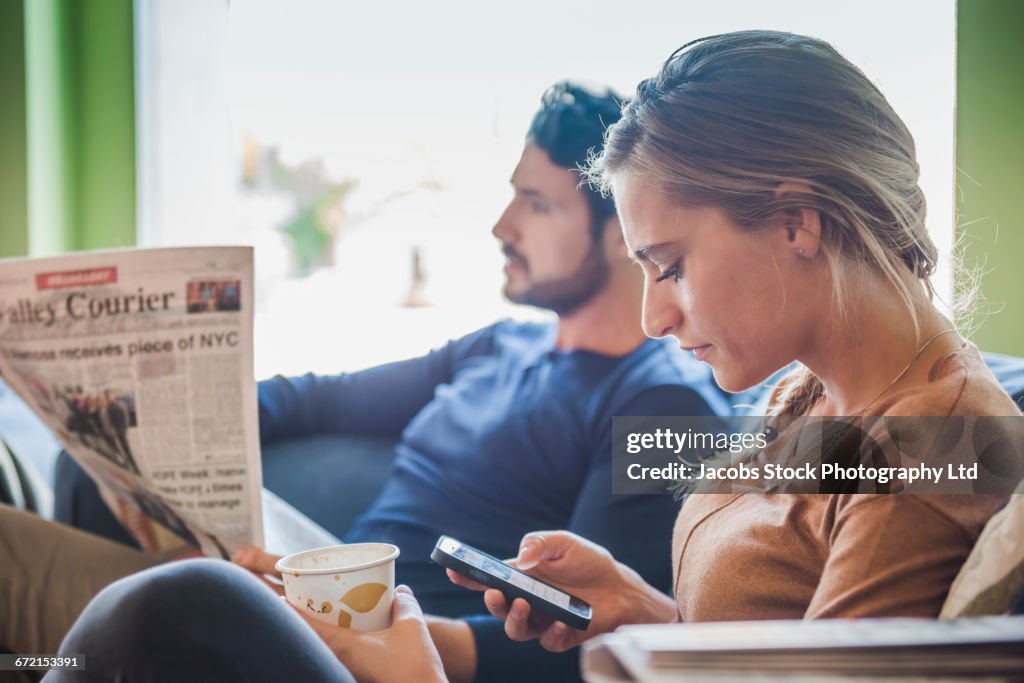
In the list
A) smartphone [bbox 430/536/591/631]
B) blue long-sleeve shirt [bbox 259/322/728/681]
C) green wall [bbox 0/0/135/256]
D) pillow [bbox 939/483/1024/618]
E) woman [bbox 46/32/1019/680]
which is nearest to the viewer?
pillow [bbox 939/483/1024/618]

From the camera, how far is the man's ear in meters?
0.80

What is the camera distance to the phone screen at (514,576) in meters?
0.87

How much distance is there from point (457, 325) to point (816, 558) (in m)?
0.71

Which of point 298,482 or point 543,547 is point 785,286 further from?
point 298,482

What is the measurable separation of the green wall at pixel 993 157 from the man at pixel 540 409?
11.9 inches

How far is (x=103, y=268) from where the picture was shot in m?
1.04

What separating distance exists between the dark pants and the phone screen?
19 cm

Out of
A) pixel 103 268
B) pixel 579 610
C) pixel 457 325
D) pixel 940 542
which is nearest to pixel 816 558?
pixel 940 542

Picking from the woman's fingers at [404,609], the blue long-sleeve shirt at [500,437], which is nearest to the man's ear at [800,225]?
the blue long-sleeve shirt at [500,437]

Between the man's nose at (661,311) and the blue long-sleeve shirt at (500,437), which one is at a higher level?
the man's nose at (661,311)

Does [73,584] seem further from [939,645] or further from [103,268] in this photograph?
[939,645]

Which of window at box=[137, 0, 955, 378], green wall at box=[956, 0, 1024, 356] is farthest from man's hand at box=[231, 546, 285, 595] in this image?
green wall at box=[956, 0, 1024, 356]

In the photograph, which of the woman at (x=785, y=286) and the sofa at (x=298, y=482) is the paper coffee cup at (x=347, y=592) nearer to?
the woman at (x=785, y=286)

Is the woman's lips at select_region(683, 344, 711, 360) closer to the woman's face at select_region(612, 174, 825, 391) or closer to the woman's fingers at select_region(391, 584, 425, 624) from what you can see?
the woman's face at select_region(612, 174, 825, 391)
